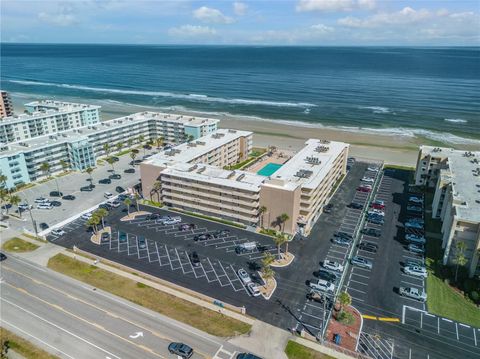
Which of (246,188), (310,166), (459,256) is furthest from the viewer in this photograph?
(310,166)

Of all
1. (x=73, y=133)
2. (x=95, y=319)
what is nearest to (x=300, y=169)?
(x=95, y=319)

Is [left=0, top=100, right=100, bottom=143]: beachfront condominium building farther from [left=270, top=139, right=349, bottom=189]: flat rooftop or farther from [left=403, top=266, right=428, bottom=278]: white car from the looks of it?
[left=403, top=266, right=428, bottom=278]: white car

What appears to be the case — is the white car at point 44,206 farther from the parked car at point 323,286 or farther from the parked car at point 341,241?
the parked car at point 341,241

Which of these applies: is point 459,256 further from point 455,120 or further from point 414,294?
point 455,120

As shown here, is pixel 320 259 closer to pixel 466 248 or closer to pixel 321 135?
pixel 466 248

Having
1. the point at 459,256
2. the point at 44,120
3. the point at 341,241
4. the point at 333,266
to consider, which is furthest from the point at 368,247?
the point at 44,120

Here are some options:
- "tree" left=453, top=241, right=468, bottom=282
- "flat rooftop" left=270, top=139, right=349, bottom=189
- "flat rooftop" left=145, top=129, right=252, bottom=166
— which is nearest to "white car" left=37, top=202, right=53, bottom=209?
"flat rooftop" left=145, top=129, right=252, bottom=166
